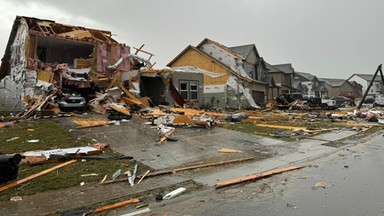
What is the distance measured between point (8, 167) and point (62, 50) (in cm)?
2032

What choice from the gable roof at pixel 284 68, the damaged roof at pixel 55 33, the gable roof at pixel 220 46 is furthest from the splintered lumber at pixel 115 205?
the gable roof at pixel 284 68

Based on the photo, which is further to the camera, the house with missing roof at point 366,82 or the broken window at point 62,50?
the house with missing roof at point 366,82

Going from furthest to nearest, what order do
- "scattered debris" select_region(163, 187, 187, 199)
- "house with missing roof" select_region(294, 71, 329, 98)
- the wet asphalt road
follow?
"house with missing roof" select_region(294, 71, 329, 98)
"scattered debris" select_region(163, 187, 187, 199)
the wet asphalt road

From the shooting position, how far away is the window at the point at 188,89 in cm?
2561

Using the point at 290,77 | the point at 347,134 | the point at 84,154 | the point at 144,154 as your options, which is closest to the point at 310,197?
the point at 144,154

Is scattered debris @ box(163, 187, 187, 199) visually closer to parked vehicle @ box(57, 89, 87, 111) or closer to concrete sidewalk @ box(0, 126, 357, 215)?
concrete sidewalk @ box(0, 126, 357, 215)

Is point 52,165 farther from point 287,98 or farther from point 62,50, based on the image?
point 287,98

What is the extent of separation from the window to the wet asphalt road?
19.5 metres

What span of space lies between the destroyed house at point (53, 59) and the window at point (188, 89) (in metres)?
4.85

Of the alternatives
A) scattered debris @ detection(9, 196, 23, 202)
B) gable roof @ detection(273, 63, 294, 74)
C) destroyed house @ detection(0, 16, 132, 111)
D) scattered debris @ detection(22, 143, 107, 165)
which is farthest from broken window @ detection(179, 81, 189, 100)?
gable roof @ detection(273, 63, 294, 74)

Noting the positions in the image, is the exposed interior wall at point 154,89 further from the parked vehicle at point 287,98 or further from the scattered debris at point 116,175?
the parked vehicle at point 287,98

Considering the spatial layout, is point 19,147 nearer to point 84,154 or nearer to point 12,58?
point 84,154

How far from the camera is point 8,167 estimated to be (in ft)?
16.8

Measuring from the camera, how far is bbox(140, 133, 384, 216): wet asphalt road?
13.3ft
